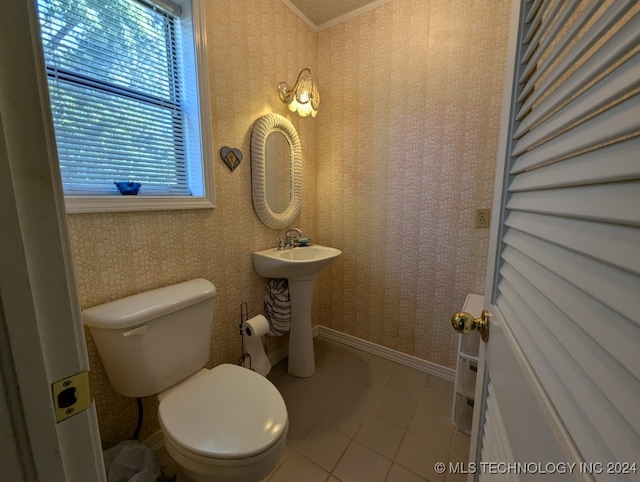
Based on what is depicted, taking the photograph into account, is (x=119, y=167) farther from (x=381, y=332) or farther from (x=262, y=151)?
(x=381, y=332)

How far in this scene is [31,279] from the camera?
0.30 meters

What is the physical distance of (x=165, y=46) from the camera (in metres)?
1.23

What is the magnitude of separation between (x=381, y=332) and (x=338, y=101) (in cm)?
178

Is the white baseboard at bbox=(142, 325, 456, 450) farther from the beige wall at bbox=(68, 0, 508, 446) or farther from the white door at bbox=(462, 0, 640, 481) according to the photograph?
the white door at bbox=(462, 0, 640, 481)

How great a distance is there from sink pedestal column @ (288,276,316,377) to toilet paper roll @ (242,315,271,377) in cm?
21

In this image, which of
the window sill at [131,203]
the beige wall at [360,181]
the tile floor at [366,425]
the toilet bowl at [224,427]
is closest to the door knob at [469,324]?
the toilet bowl at [224,427]

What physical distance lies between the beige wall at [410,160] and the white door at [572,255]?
1.11 m

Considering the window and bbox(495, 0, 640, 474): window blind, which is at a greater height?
the window

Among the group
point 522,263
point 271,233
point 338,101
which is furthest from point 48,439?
point 338,101

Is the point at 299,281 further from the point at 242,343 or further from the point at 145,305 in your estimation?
the point at 145,305

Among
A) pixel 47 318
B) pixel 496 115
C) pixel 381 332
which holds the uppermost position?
pixel 496 115

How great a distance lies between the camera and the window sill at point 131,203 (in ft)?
3.12

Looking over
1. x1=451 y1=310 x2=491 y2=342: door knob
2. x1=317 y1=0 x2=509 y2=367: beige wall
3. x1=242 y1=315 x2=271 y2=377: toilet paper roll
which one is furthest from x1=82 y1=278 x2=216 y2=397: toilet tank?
x1=317 y1=0 x2=509 y2=367: beige wall

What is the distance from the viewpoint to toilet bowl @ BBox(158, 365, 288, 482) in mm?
802
